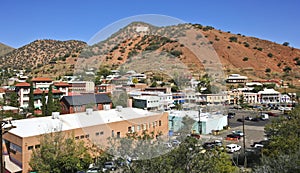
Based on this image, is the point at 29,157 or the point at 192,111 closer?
the point at 192,111

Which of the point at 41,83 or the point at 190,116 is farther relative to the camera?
the point at 41,83

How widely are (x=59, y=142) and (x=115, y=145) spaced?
13.0ft

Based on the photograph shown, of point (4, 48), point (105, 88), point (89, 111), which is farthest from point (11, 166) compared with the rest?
point (4, 48)

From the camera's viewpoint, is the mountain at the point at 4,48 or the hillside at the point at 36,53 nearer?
the hillside at the point at 36,53

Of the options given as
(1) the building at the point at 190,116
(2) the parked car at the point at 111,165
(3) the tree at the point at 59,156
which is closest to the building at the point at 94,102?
(1) the building at the point at 190,116

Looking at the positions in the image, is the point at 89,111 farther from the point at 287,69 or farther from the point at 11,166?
the point at 287,69

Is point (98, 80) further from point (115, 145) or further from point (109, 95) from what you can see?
point (115, 145)

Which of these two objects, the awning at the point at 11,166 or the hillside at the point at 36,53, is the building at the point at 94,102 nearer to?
the awning at the point at 11,166

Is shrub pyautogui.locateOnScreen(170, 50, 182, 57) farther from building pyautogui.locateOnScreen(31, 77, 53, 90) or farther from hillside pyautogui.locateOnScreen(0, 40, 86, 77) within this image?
hillside pyautogui.locateOnScreen(0, 40, 86, 77)

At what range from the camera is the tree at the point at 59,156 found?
190 inches

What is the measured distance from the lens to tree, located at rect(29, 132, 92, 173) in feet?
15.8

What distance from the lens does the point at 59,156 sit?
4.96 m

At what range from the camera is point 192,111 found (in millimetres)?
1299

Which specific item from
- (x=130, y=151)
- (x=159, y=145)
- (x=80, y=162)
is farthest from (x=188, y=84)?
(x=80, y=162)
